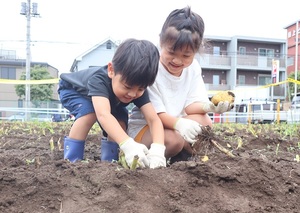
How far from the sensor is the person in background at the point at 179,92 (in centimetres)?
198

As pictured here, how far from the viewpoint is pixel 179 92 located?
7.39ft

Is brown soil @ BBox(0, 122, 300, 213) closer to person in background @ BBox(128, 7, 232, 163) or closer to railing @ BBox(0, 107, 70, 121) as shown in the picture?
person in background @ BBox(128, 7, 232, 163)

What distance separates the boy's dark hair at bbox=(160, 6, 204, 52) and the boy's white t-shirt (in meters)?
0.26

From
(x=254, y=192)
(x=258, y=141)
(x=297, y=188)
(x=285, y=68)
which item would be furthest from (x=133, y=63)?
(x=285, y=68)

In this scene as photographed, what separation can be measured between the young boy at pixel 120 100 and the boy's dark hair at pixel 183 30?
0.19 metres

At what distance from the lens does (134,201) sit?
123 centimetres

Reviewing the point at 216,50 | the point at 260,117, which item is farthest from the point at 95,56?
the point at 260,117

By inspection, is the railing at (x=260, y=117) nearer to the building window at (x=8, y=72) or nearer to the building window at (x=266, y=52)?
the building window at (x=266, y=52)

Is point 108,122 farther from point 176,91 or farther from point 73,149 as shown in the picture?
point 176,91

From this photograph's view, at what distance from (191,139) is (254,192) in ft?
2.16

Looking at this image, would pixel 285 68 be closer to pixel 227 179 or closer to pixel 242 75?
pixel 242 75

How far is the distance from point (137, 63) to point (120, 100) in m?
0.32

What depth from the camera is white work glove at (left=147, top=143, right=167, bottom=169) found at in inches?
67.3

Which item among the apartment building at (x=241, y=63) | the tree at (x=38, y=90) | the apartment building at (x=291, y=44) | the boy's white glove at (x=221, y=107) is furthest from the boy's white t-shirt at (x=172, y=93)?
the apartment building at (x=291, y=44)
